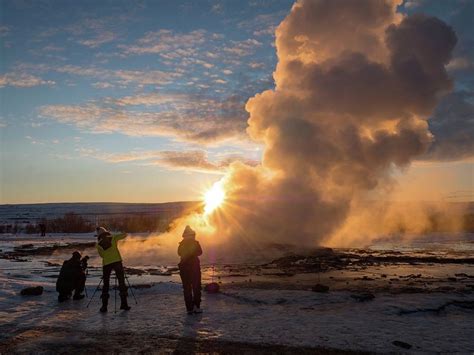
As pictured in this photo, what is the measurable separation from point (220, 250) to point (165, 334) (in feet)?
54.2

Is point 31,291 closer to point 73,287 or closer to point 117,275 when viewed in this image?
point 73,287

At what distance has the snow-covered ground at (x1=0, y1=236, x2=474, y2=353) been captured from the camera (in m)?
7.49

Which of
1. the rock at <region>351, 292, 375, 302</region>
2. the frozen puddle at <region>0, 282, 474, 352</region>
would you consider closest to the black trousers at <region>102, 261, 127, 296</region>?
the frozen puddle at <region>0, 282, 474, 352</region>

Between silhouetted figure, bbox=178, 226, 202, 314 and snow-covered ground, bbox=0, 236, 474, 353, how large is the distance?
0.33 meters

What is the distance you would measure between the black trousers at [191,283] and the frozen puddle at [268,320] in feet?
1.10

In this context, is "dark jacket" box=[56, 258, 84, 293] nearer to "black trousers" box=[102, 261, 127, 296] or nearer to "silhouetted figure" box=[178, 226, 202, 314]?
"black trousers" box=[102, 261, 127, 296]

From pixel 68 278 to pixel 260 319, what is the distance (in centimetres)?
560

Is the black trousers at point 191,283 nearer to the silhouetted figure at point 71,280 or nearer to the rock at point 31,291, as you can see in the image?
the silhouetted figure at point 71,280

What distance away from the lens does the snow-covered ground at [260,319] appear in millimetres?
7492

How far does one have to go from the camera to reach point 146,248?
27.3 m

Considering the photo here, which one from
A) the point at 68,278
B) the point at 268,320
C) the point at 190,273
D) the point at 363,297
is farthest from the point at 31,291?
the point at 363,297

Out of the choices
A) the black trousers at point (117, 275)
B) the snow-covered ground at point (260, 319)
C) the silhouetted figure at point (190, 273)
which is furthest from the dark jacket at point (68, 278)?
the silhouetted figure at point (190, 273)

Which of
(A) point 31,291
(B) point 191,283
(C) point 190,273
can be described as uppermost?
(C) point 190,273

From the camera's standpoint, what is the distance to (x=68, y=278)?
11.4 meters
